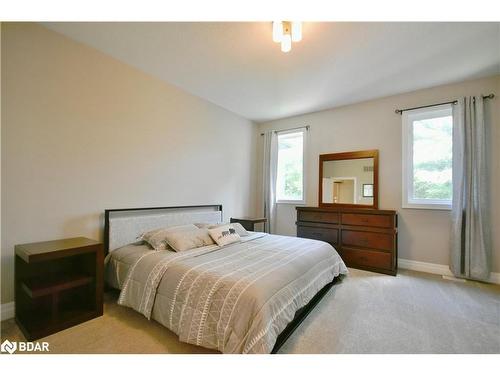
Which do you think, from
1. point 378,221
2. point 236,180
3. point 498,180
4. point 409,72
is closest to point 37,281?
point 236,180

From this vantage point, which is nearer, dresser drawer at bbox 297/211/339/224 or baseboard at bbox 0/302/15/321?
baseboard at bbox 0/302/15/321

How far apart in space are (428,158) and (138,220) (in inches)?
159

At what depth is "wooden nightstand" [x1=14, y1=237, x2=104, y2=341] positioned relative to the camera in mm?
1694

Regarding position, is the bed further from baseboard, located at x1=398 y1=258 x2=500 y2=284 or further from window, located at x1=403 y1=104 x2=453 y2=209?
window, located at x1=403 y1=104 x2=453 y2=209

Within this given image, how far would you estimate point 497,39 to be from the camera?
2152 millimetres

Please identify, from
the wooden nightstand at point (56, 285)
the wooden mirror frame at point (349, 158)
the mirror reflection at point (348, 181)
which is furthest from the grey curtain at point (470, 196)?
the wooden nightstand at point (56, 285)

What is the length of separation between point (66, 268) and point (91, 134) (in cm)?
137

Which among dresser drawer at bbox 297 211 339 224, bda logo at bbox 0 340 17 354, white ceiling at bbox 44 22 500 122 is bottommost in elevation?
bda logo at bbox 0 340 17 354

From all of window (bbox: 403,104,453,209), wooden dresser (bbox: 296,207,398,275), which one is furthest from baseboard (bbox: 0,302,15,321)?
window (bbox: 403,104,453,209)

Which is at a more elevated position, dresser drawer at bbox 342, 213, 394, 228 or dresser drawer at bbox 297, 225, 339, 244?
dresser drawer at bbox 342, 213, 394, 228

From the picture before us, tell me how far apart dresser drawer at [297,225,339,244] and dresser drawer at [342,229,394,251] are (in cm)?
13

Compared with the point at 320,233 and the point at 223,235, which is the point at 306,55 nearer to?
the point at 223,235
